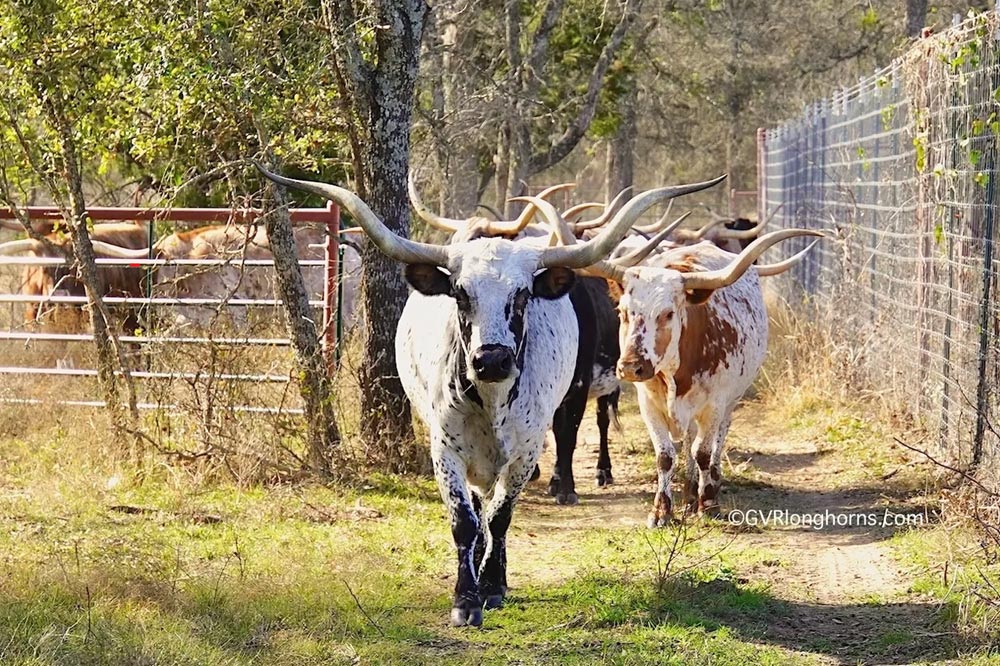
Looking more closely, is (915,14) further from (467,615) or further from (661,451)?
(467,615)

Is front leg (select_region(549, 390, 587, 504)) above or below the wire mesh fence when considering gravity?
below

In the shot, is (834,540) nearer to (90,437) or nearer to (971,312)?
(971,312)

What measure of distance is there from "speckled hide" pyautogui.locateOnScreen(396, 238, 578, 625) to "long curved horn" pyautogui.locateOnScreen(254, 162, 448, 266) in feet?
0.32

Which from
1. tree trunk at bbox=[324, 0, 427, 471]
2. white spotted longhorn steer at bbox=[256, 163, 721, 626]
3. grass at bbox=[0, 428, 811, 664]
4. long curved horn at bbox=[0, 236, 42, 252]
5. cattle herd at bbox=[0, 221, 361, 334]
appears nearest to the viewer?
grass at bbox=[0, 428, 811, 664]

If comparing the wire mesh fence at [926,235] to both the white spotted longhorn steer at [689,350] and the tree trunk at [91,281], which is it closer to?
the white spotted longhorn steer at [689,350]

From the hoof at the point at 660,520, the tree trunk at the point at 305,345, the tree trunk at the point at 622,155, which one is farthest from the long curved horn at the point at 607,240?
the tree trunk at the point at 622,155

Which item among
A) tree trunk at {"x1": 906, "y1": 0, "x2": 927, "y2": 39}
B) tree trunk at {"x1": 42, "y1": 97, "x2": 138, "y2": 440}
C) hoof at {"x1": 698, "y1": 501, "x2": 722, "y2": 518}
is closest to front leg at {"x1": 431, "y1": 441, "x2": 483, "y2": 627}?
hoof at {"x1": 698, "y1": 501, "x2": 722, "y2": 518}

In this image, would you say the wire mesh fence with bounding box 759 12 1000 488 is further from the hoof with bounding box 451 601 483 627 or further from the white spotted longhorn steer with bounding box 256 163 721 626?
the hoof with bounding box 451 601 483 627

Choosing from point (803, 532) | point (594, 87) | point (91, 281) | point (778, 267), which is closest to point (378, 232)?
point (803, 532)

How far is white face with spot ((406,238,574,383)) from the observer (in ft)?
18.8

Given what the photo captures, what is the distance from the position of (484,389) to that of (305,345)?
332cm

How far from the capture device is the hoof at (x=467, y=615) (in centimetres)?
607

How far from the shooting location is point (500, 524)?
648cm

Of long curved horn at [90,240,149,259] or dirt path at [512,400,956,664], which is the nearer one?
dirt path at [512,400,956,664]
